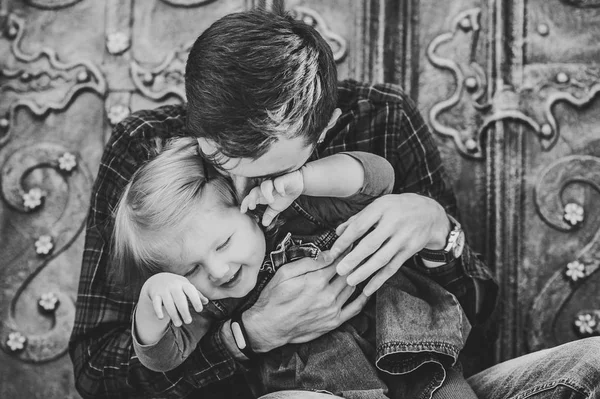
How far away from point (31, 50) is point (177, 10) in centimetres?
40

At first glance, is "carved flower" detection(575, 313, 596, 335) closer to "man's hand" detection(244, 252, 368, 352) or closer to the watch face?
the watch face

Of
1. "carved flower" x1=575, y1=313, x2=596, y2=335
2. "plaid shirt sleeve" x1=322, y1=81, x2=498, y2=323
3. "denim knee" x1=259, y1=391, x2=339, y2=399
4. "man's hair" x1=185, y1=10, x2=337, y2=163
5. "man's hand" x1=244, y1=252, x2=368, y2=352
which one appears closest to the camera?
"man's hair" x1=185, y1=10, x2=337, y2=163

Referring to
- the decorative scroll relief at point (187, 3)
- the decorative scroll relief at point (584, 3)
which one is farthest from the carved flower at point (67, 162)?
the decorative scroll relief at point (584, 3)

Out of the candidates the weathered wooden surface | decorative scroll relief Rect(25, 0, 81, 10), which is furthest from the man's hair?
decorative scroll relief Rect(25, 0, 81, 10)

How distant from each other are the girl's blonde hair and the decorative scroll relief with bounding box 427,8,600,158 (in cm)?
74

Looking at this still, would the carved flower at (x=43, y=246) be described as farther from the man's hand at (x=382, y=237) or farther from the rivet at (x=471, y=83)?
the rivet at (x=471, y=83)

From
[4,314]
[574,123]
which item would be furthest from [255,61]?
[4,314]

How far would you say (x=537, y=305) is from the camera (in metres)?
1.76

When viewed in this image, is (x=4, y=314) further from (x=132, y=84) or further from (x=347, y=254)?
(x=347, y=254)

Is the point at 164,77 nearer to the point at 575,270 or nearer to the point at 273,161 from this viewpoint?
the point at 273,161

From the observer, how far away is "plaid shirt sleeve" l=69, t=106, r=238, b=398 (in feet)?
4.69

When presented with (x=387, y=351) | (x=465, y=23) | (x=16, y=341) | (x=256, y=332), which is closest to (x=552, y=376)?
(x=387, y=351)

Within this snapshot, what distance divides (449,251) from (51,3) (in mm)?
1250

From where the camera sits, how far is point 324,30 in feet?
6.01
